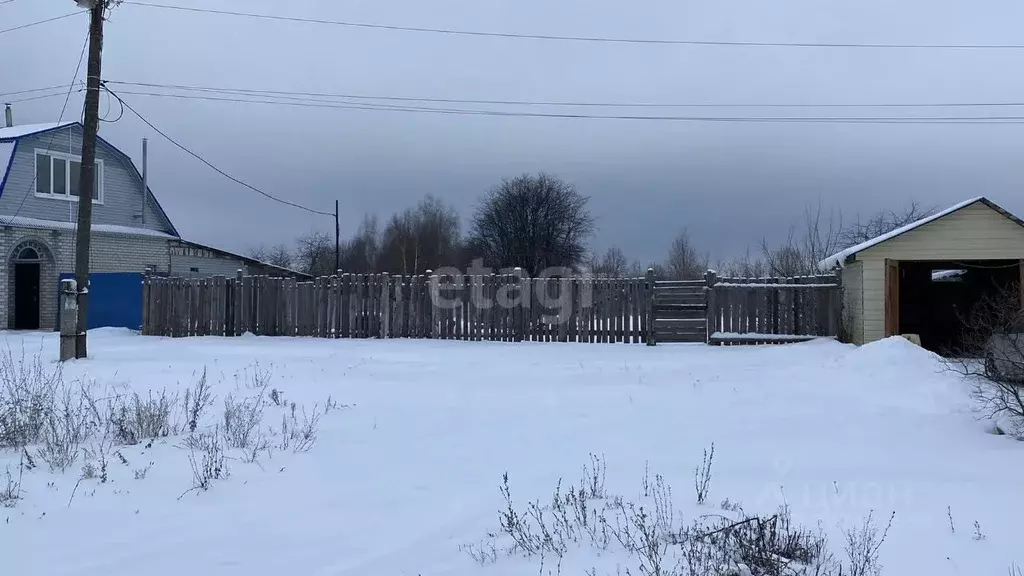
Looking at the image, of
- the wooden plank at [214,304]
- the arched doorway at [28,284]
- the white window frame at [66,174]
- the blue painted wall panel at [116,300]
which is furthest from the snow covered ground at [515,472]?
the white window frame at [66,174]

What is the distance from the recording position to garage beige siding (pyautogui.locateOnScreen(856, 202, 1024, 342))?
13.4 meters

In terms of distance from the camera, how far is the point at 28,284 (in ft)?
76.8

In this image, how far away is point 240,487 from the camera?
513cm

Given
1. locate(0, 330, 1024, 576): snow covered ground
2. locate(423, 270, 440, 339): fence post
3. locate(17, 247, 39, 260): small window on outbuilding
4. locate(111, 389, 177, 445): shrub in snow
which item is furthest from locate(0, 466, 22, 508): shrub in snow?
locate(17, 247, 39, 260): small window on outbuilding

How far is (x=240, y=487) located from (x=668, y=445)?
356 cm

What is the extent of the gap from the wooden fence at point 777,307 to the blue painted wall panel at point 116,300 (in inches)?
628

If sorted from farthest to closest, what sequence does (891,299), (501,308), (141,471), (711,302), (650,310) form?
(501,308)
(650,310)
(711,302)
(891,299)
(141,471)

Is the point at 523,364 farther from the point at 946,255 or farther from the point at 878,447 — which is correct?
the point at 946,255

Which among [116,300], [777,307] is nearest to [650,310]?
[777,307]

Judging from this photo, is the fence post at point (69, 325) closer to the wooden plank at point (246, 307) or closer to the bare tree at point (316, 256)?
the wooden plank at point (246, 307)

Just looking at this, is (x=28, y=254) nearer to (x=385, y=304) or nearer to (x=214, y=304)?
(x=214, y=304)

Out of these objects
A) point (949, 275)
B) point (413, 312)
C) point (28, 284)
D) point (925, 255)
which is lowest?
point (413, 312)

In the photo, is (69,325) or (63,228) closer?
(69,325)

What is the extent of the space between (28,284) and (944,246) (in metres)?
25.7
